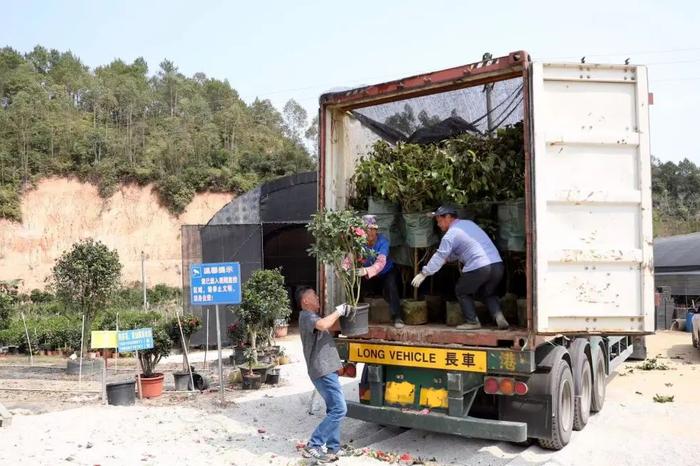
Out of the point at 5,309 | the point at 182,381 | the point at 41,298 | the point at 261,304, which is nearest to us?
the point at 182,381

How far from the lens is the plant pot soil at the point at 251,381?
32.3 ft

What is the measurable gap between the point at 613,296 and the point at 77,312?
1146 cm

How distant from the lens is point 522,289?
289 inches

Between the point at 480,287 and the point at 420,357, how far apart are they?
1.04 metres

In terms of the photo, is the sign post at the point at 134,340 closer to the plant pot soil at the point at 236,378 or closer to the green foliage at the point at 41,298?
the plant pot soil at the point at 236,378

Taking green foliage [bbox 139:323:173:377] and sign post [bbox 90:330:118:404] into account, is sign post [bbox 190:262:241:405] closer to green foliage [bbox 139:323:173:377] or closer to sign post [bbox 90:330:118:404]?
green foliage [bbox 139:323:173:377]

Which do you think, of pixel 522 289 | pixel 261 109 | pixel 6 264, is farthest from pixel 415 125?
pixel 261 109

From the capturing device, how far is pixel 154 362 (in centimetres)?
966

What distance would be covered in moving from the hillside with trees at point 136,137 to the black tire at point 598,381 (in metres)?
32.6

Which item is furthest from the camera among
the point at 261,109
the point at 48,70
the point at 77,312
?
the point at 48,70

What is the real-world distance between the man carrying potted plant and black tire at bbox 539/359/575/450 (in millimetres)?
1966

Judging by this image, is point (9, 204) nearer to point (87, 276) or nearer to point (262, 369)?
point (87, 276)

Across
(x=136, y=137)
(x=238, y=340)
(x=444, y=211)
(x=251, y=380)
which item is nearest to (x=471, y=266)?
(x=444, y=211)

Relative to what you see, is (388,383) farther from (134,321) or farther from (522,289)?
(134,321)
